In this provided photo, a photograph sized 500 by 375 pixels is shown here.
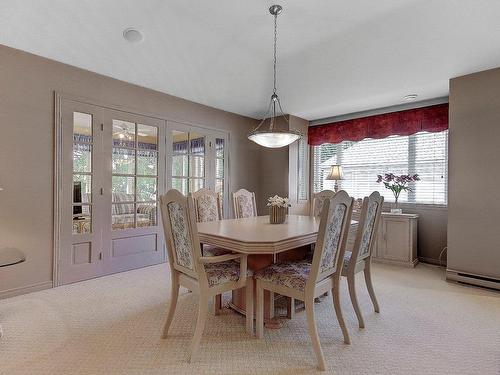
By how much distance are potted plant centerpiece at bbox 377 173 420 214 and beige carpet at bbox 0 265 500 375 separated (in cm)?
160

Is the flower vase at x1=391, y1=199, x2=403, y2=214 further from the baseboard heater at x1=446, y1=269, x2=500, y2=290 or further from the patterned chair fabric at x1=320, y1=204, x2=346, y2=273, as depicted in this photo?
the patterned chair fabric at x1=320, y1=204, x2=346, y2=273

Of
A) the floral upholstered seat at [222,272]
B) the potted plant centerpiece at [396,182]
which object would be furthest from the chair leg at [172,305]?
the potted plant centerpiece at [396,182]

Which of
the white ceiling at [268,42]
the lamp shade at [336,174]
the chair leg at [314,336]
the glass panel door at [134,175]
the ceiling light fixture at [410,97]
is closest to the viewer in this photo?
the chair leg at [314,336]

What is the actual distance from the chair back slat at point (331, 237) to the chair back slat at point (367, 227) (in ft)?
0.75

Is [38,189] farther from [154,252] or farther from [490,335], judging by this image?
[490,335]

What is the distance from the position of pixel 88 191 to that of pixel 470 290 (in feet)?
14.4

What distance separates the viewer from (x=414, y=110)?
167 inches

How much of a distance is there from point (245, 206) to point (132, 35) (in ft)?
7.38

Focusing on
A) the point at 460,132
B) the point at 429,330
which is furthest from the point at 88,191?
the point at 460,132

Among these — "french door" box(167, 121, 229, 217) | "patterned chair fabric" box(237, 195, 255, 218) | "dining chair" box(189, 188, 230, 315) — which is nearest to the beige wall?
"french door" box(167, 121, 229, 217)

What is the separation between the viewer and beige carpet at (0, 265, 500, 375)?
1.77 meters

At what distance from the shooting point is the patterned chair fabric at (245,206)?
357cm

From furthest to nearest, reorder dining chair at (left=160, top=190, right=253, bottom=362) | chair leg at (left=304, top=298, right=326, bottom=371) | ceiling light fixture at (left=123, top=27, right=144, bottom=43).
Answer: ceiling light fixture at (left=123, top=27, right=144, bottom=43) < dining chair at (left=160, top=190, right=253, bottom=362) < chair leg at (left=304, top=298, right=326, bottom=371)

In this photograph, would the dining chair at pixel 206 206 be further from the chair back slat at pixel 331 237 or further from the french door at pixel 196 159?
the chair back slat at pixel 331 237
